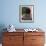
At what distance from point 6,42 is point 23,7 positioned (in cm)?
126

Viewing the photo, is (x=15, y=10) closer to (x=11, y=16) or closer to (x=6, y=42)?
(x=11, y=16)

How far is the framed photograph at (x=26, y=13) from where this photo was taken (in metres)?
4.35

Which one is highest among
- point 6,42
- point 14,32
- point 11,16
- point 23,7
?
point 23,7

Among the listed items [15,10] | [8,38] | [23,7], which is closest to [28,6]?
[23,7]

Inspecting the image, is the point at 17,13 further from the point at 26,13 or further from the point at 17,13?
the point at 26,13

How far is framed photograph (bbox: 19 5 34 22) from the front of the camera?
435 cm

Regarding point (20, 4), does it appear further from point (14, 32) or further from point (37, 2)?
point (14, 32)

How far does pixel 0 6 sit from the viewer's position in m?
4.33

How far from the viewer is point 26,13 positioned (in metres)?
4.38

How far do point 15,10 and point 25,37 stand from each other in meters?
0.99

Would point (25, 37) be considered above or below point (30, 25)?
below

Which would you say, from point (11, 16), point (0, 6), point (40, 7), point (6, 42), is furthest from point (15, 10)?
point (6, 42)

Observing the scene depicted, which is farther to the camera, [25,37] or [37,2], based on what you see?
[37,2]

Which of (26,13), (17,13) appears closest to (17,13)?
(17,13)
